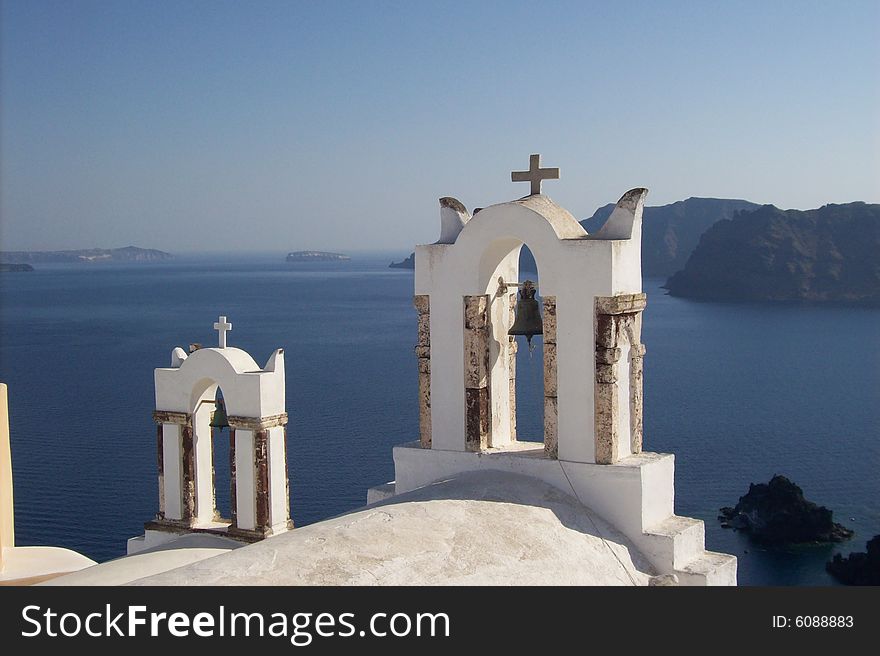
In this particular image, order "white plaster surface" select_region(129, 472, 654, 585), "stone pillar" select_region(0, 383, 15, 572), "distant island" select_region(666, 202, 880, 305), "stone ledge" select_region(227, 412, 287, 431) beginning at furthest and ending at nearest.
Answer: "distant island" select_region(666, 202, 880, 305) → "stone pillar" select_region(0, 383, 15, 572) → "stone ledge" select_region(227, 412, 287, 431) → "white plaster surface" select_region(129, 472, 654, 585)

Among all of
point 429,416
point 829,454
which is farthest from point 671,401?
point 429,416

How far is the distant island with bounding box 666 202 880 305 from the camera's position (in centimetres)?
11262

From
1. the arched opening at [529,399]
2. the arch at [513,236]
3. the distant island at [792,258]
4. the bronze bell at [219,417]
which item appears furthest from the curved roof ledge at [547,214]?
the distant island at [792,258]

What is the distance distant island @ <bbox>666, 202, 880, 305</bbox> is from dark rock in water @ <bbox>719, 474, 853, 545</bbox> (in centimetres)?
7792

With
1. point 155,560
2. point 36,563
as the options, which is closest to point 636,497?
point 155,560

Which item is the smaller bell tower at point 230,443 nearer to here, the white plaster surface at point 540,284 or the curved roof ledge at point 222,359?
the curved roof ledge at point 222,359

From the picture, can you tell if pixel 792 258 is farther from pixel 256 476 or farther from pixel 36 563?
pixel 36 563

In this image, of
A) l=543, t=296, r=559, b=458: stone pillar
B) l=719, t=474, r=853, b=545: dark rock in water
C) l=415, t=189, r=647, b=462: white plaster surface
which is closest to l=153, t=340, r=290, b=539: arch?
l=415, t=189, r=647, b=462: white plaster surface

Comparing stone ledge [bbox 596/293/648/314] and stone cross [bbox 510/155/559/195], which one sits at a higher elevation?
stone cross [bbox 510/155/559/195]

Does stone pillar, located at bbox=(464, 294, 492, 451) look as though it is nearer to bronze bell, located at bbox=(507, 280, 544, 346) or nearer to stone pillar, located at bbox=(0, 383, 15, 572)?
bronze bell, located at bbox=(507, 280, 544, 346)

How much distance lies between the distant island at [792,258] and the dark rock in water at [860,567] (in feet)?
266

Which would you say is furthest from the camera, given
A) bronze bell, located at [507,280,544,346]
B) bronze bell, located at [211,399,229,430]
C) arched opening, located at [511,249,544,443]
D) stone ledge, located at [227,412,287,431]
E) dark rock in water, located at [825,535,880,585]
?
arched opening, located at [511,249,544,443]

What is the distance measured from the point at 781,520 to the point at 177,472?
3150 cm

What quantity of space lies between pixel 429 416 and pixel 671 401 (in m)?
47.9
